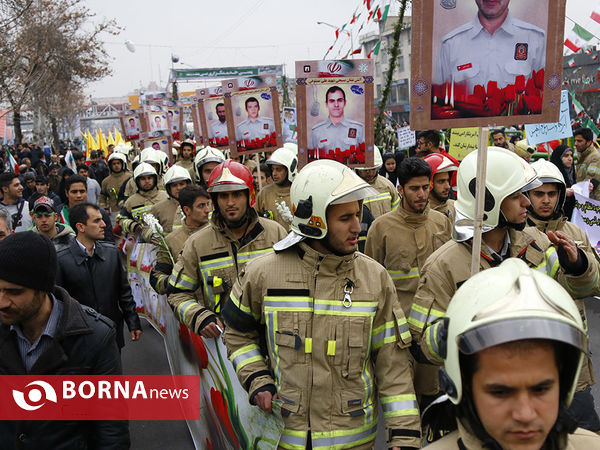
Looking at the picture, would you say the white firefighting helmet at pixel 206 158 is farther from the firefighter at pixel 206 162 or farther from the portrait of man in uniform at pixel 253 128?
the portrait of man in uniform at pixel 253 128

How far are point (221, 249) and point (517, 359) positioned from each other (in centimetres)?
271

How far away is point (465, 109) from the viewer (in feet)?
8.98

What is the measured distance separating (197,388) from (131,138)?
16.7 meters

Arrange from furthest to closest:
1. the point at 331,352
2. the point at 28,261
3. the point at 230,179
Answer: the point at 230,179 < the point at 331,352 < the point at 28,261

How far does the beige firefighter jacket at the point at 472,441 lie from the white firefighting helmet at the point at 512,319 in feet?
0.42

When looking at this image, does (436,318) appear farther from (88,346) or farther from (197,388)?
(197,388)

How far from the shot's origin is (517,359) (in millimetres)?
1419

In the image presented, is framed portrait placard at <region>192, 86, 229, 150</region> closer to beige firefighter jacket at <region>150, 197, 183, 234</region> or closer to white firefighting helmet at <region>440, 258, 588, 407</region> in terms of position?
beige firefighter jacket at <region>150, 197, 183, 234</region>

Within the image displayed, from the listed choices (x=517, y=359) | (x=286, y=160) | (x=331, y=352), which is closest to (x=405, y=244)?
(x=331, y=352)

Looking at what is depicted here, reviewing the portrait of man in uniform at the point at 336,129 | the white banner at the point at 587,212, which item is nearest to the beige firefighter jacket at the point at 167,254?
the portrait of man in uniform at the point at 336,129

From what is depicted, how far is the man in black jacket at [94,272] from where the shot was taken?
4246mm

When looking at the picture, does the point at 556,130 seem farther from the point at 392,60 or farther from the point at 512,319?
the point at 512,319

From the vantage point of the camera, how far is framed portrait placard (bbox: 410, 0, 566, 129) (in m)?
2.65

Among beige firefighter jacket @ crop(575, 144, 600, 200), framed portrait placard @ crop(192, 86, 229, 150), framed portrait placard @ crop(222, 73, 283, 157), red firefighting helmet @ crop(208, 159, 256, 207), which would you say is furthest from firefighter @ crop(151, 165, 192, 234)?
beige firefighter jacket @ crop(575, 144, 600, 200)
